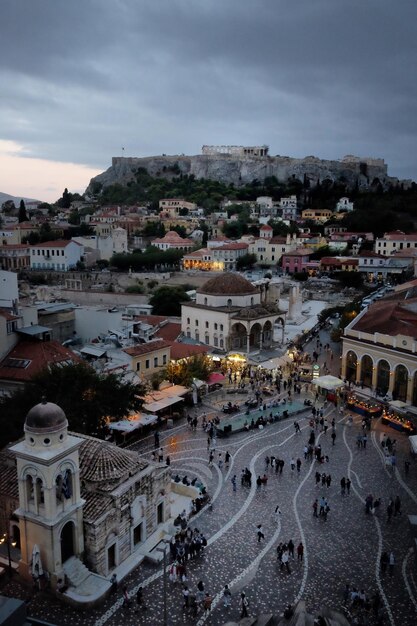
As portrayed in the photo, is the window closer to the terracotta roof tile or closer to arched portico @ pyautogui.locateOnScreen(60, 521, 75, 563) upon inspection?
arched portico @ pyautogui.locateOnScreen(60, 521, 75, 563)

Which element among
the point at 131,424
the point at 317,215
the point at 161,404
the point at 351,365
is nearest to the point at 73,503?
the point at 131,424

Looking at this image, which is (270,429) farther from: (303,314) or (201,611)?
(303,314)

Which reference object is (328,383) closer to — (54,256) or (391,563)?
(391,563)

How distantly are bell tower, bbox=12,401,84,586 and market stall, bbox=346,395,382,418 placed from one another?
17147 mm

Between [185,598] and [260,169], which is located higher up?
[260,169]

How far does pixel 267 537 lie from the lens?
16.5 metres

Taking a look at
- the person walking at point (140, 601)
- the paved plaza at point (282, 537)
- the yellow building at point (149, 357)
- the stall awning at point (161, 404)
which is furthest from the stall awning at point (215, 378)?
the person walking at point (140, 601)

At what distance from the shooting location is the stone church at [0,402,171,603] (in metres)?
13.7

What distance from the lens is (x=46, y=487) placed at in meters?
13.5

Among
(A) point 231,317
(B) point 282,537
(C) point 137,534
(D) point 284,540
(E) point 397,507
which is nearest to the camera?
(C) point 137,534

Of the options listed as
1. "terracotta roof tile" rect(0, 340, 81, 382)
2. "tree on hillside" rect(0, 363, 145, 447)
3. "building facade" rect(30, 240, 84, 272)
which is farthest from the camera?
"building facade" rect(30, 240, 84, 272)

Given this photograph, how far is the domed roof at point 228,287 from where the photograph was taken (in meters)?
39.8

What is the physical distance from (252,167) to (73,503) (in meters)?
128

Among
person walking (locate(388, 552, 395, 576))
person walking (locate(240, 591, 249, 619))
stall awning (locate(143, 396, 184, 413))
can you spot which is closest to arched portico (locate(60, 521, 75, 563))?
person walking (locate(240, 591, 249, 619))
